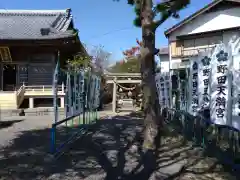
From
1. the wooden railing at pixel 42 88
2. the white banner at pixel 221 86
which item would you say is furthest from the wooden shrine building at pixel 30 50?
the white banner at pixel 221 86

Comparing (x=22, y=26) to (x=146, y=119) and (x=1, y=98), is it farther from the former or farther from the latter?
Answer: (x=146, y=119)

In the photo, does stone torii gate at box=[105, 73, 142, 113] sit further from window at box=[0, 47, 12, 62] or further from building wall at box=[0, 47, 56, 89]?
window at box=[0, 47, 12, 62]

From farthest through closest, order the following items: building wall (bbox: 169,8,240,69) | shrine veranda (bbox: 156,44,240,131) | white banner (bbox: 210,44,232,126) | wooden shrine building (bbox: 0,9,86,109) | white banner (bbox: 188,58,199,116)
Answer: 1. wooden shrine building (bbox: 0,9,86,109)
2. building wall (bbox: 169,8,240,69)
3. white banner (bbox: 188,58,199,116)
4. white banner (bbox: 210,44,232,126)
5. shrine veranda (bbox: 156,44,240,131)

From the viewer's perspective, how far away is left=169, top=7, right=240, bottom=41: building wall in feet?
51.3

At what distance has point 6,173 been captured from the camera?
4969 mm

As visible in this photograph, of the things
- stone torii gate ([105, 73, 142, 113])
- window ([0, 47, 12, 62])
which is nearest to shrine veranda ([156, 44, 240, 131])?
stone torii gate ([105, 73, 142, 113])

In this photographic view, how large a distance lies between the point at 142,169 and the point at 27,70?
14.0 metres

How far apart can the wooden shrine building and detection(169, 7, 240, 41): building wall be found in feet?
22.8

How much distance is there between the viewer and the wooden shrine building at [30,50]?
1608 centimetres

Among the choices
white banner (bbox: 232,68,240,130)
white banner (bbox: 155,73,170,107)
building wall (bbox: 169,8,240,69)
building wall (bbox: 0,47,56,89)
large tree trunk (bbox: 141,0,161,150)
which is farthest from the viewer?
building wall (bbox: 0,47,56,89)

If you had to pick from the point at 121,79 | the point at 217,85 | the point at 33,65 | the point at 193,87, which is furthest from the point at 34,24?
the point at 217,85

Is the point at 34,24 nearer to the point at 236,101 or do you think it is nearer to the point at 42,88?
the point at 42,88

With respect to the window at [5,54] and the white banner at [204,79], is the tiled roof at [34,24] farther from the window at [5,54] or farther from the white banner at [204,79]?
the white banner at [204,79]

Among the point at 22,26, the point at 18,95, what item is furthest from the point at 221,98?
the point at 22,26
